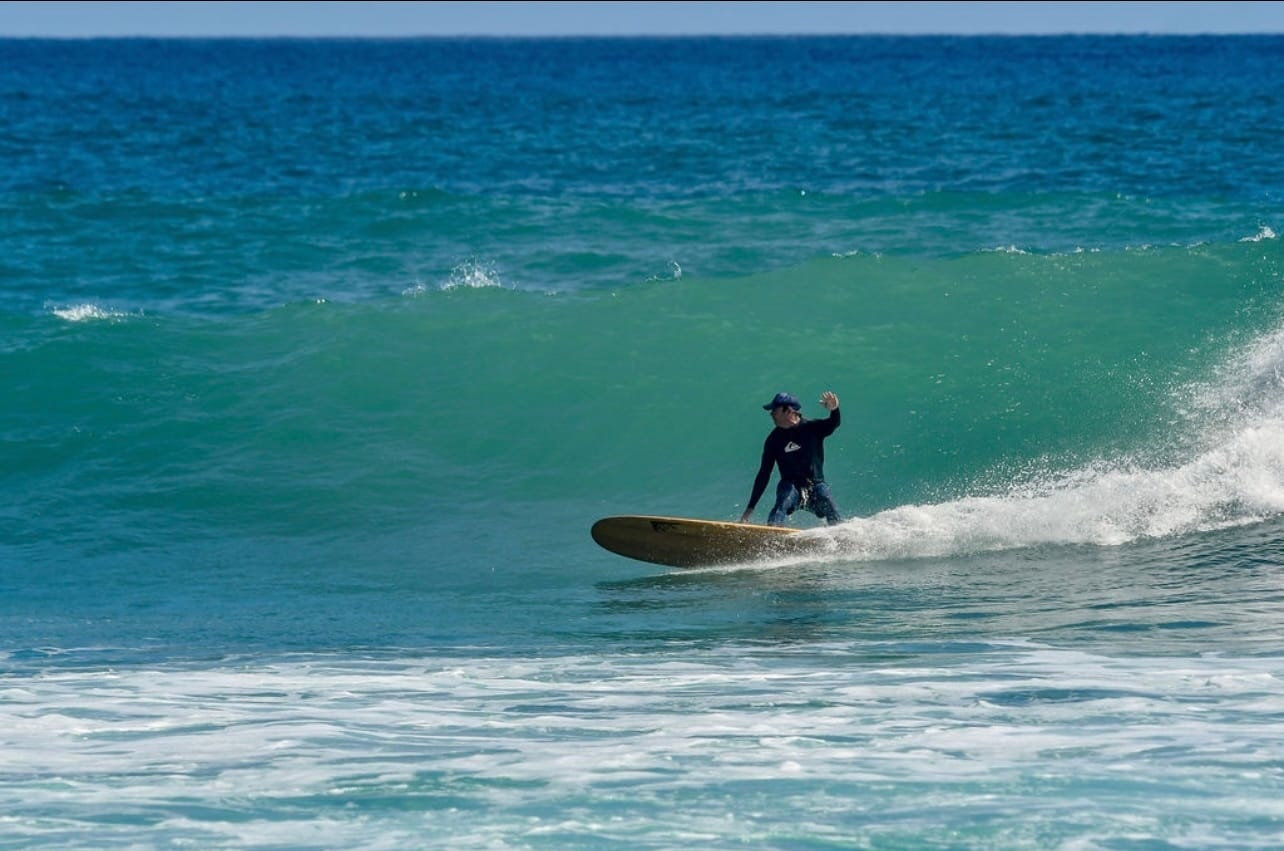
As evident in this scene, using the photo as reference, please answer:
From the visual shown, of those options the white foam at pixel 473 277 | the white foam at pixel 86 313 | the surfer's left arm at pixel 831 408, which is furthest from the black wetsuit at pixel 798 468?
the white foam at pixel 86 313

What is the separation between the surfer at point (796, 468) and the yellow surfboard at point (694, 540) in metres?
0.21

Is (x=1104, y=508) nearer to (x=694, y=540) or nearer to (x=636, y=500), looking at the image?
(x=694, y=540)

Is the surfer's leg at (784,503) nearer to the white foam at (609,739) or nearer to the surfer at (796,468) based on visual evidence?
the surfer at (796,468)

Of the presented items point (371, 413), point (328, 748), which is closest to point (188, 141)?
point (371, 413)

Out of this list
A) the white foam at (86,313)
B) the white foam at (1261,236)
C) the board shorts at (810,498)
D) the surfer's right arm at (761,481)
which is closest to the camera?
the surfer's right arm at (761,481)

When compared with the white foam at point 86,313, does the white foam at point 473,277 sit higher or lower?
higher

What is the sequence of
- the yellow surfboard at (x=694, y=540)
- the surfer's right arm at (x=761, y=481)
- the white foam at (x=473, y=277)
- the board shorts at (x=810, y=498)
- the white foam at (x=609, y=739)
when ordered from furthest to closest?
1. the white foam at (x=473, y=277)
2. the board shorts at (x=810, y=498)
3. the surfer's right arm at (x=761, y=481)
4. the yellow surfboard at (x=694, y=540)
5. the white foam at (x=609, y=739)

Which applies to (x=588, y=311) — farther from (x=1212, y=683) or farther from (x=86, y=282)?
(x=1212, y=683)

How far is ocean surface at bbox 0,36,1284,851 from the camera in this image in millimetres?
7066

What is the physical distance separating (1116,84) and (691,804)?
66431 millimetres

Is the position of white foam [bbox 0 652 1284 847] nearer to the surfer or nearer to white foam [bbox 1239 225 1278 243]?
the surfer

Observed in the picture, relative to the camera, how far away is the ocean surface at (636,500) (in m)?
7.07


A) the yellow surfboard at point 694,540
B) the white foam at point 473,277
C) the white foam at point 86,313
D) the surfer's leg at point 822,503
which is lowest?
the yellow surfboard at point 694,540

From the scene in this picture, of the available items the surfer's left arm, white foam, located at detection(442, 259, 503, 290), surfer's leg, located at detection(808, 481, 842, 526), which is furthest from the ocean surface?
the surfer's left arm
